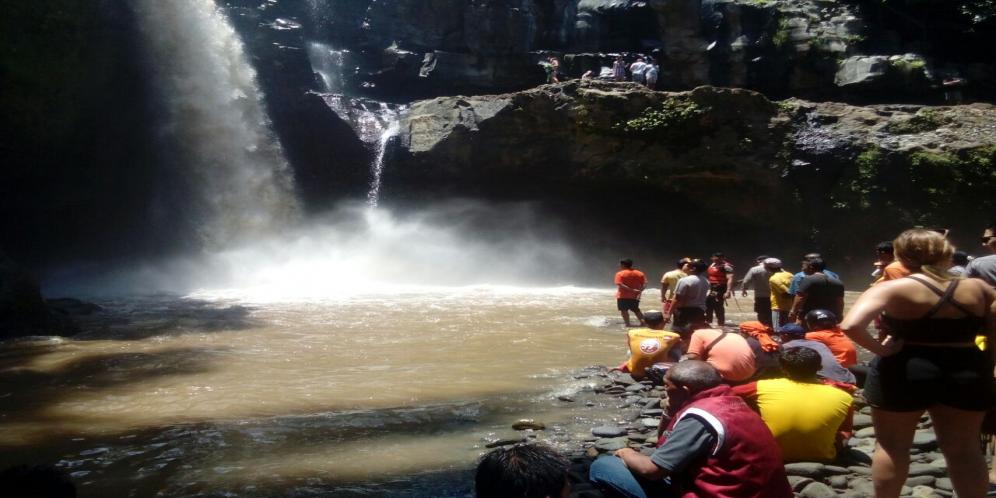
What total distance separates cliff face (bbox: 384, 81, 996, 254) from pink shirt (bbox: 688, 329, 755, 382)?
16.5 metres

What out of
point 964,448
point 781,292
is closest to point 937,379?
point 964,448

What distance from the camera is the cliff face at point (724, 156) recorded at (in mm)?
19969

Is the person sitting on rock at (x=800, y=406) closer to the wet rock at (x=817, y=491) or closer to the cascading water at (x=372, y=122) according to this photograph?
the wet rock at (x=817, y=491)

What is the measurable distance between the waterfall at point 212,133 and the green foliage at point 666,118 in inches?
463

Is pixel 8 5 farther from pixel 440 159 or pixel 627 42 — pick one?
pixel 627 42

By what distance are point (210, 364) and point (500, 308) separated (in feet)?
24.9

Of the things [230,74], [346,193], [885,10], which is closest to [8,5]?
[230,74]

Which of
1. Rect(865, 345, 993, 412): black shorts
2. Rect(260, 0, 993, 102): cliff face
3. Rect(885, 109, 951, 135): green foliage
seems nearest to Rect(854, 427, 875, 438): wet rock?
Rect(865, 345, 993, 412): black shorts

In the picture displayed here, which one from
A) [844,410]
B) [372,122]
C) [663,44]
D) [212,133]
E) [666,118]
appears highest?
[663,44]

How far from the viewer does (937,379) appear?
3.32 meters

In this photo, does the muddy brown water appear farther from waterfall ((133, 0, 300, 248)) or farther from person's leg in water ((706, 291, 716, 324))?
waterfall ((133, 0, 300, 248))

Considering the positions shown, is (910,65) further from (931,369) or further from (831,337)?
(931,369)

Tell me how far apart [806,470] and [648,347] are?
3.01 metres

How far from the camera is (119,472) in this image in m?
5.12
